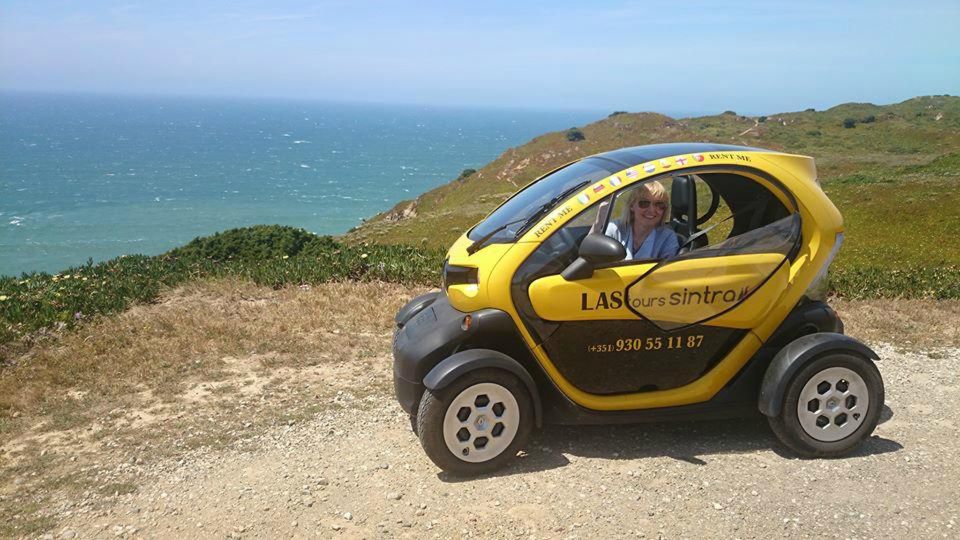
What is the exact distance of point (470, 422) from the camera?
208 inches

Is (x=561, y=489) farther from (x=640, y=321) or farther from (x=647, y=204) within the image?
(x=647, y=204)

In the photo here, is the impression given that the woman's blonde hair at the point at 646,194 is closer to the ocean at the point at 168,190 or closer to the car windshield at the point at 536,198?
the car windshield at the point at 536,198

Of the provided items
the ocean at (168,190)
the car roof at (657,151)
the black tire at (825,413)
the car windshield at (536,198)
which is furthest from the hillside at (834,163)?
the ocean at (168,190)

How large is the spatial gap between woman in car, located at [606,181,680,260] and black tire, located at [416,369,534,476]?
1.31 metres

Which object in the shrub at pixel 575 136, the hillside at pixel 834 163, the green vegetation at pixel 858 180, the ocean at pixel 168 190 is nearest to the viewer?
the green vegetation at pixel 858 180

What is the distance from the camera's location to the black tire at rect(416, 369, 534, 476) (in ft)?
17.0

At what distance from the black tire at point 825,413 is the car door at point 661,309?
0.53 meters

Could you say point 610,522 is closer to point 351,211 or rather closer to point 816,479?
point 816,479

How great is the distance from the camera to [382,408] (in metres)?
6.62

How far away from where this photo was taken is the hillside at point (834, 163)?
24.7 metres

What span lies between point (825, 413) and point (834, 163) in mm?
45030

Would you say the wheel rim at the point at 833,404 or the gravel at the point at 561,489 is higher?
the wheel rim at the point at 833,404

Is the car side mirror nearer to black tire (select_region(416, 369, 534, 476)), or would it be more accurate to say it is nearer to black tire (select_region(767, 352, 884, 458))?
black tire (select_region(416, 369, 534, 476))

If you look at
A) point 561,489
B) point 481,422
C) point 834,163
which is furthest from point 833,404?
point 834,163
